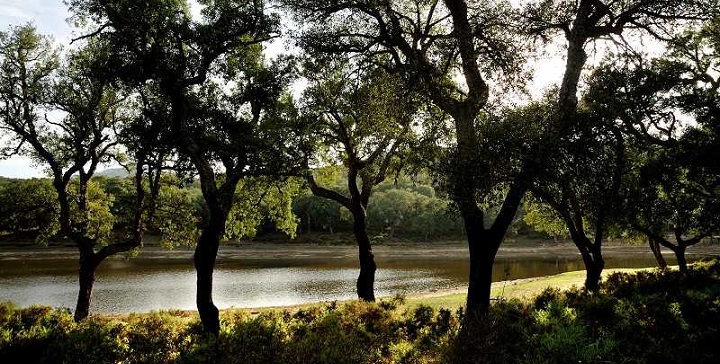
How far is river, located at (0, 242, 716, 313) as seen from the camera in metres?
37.3

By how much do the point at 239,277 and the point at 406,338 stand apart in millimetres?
43466

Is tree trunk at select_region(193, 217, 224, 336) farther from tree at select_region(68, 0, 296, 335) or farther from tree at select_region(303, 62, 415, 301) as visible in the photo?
tree at select_region(303, 62, 415, 301)

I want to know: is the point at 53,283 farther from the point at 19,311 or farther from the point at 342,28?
the point at 342,28

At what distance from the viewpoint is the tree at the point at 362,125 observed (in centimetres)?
1606

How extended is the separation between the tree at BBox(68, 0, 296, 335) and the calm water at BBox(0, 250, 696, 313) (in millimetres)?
17865

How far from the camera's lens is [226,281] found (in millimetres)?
48250

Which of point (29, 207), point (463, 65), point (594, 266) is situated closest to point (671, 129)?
point (594, 266)

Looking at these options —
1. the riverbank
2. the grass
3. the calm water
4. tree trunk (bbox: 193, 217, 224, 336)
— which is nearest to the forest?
tree trunk (bbox: 193, 217, 224, 336)

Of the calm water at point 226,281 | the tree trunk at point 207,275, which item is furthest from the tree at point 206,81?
the calm water at point 226,281

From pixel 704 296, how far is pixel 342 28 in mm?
14050

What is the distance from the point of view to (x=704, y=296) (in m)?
13.9

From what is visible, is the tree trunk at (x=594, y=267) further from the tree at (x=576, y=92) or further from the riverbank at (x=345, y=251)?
the riverbank at (x=345, y=251)

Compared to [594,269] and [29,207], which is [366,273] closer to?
[594,269]

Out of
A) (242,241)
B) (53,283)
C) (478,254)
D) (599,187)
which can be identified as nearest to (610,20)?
(599,187)
